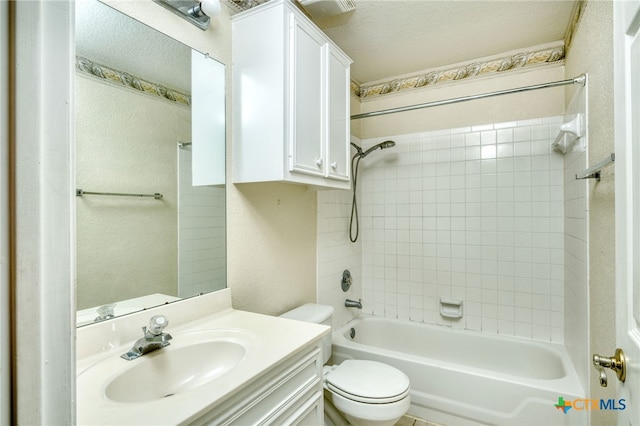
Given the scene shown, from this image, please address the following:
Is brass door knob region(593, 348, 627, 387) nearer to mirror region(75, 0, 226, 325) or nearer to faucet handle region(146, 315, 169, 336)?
faucet handle region(146, 315, 169, 336)

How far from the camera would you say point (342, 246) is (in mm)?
2492

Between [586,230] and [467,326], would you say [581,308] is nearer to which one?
[586,230]

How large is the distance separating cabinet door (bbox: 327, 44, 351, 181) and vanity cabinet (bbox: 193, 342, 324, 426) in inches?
36.8

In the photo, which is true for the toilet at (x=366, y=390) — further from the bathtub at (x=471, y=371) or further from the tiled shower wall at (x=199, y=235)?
the tiled shower wall at (x=199, y=235)

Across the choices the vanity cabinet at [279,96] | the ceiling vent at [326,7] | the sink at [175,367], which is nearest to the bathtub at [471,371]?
the sink at [175,367]

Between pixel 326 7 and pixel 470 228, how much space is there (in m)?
1.80

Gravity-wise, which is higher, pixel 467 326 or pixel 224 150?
pixel 224 150

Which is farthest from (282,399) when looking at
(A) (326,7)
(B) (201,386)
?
(A) (326,7)

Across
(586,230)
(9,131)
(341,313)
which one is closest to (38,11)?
(9,131)

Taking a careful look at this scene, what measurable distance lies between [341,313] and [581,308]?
4.77ft

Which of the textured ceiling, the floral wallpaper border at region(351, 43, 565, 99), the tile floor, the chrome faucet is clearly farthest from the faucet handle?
the floral wallpaper border at region(351, 43, 565, 99)

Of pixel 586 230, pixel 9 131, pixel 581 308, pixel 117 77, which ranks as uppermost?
pixel 117 77

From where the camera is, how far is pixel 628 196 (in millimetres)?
649

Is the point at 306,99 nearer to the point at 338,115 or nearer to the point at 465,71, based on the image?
the point at 338,115
